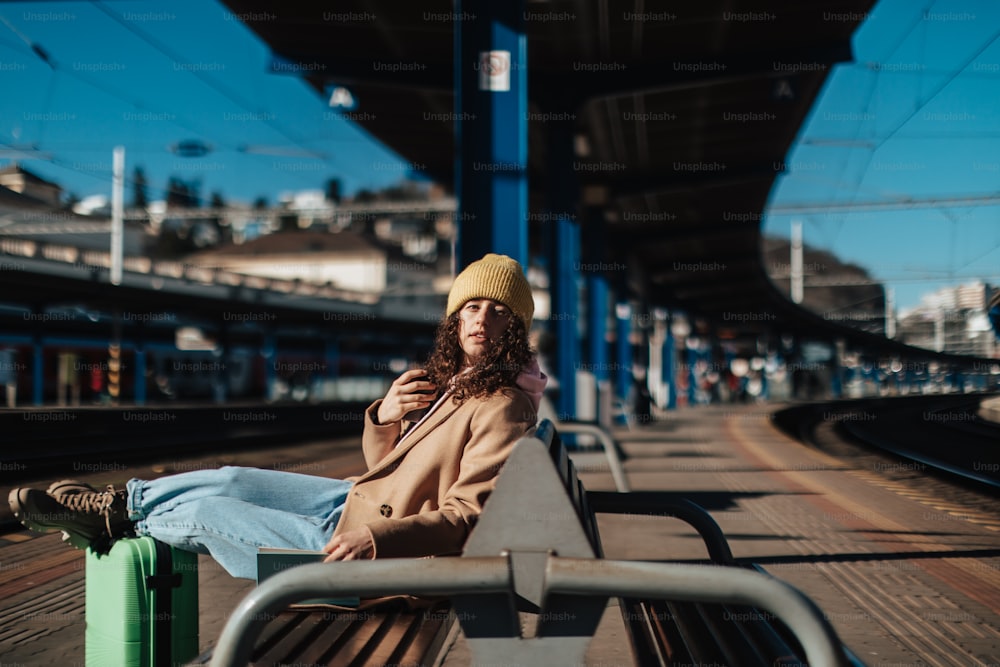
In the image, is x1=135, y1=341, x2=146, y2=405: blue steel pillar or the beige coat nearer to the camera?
the beige coat

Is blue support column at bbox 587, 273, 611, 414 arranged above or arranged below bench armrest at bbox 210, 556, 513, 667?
above

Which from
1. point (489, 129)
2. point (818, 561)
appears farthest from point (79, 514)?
point (489, 129)

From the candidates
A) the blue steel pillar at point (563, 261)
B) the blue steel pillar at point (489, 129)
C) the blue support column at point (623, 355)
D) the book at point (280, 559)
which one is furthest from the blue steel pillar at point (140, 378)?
the book at point (280, 559)

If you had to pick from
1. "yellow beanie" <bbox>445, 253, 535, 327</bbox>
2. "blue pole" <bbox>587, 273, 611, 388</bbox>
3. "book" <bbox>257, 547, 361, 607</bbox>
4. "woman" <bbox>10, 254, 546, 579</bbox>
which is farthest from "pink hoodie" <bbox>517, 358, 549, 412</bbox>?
"blue pole" <bbox>587, 273, 611, 388</bbox>

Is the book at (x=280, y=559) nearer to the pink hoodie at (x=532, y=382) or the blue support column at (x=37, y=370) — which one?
the pink hoodie at (x=532, y=382)

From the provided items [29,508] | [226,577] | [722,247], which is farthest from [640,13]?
[722,247]

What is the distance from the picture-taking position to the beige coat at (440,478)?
2.43m

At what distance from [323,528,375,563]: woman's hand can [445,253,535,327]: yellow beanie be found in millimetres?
954

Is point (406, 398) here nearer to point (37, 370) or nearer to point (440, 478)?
point (440, 478)

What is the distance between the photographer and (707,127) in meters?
18.7

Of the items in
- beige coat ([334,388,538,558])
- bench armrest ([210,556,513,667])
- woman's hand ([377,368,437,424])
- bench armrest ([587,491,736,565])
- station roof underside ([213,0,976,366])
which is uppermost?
station roof underside ([213,0,976,366])

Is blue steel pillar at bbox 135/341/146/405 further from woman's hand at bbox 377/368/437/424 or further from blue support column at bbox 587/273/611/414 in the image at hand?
woman's hand at bbox 377/368/437/424

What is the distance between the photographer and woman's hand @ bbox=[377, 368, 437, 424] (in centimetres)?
297

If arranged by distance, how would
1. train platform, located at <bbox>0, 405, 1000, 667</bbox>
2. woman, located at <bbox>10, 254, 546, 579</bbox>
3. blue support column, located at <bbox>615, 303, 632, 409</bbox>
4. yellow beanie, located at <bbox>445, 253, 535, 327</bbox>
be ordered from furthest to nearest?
1. blue support column, located at <bbox>615, 303, 632, 409</bbox>
2. train platform, located at <bbox>0, 405, 1000, 667</bbox>
3. yellow beanie, located at <bbox>445, 253, 535, 327</bbox>
4. woman, located at <bbox>10, 254, 546, 579</bbox>
